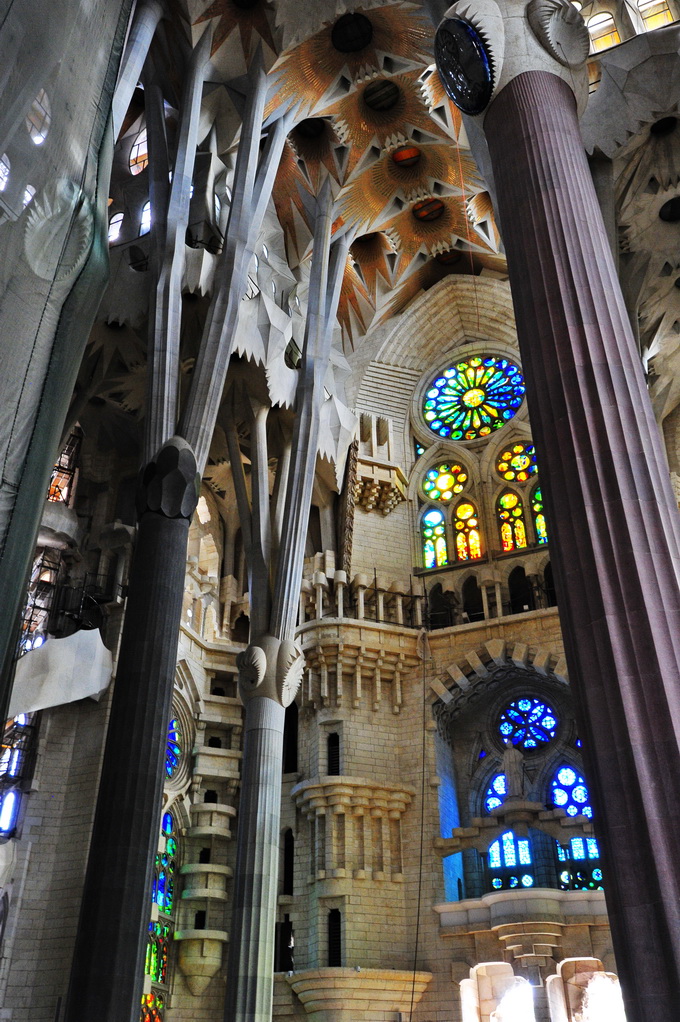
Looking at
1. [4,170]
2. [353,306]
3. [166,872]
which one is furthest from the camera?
[353,306]

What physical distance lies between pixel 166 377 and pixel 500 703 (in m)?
10.3

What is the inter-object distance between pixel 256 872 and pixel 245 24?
13.2 m

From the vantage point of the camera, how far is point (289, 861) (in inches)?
655

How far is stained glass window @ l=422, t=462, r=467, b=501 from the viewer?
2036 cm

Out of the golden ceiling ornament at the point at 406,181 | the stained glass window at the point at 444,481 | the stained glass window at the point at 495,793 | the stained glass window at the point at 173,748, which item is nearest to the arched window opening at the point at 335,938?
the stained glass window at the point at 173,748

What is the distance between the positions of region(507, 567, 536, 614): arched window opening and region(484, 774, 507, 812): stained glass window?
3.35 meters

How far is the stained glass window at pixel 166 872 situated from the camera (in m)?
15.0

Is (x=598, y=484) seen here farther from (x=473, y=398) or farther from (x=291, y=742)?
(x=473, y=398)

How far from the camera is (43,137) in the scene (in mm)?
2838

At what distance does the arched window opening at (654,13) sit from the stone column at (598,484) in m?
6.13

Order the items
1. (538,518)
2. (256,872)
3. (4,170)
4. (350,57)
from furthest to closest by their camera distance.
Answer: (538,518)
(350,57)
(256,872)
(4,170)

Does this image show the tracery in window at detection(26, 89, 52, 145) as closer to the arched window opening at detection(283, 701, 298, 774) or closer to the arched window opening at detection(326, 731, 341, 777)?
the arched window opening at detection(326, 731, 341, 777)

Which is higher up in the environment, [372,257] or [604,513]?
[372,257]

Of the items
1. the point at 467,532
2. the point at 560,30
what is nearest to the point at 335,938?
the point at 467,532
